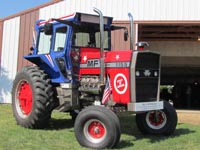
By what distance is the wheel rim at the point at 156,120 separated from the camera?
9.65 metres

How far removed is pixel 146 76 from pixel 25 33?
9.93 m

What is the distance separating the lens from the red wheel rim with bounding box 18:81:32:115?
10195 millimetres

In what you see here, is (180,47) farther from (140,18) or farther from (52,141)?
(52,141)

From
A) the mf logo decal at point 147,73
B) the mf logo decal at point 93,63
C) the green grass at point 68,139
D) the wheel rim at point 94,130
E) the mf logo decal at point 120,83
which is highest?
the mf logo decal at point 93,63

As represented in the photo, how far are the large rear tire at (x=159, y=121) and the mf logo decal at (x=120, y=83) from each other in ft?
4.76

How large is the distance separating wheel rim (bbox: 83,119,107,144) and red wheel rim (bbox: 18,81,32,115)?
2351 mm

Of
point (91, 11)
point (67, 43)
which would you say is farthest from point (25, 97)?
point (91, 11)

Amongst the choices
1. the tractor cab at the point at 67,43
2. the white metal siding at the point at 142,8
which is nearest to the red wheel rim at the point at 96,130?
the tractor cab at the point at 67,43

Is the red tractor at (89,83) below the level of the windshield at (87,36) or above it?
below

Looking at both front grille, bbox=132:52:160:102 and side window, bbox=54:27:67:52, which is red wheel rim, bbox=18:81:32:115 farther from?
front grille, bbox=132:52:160:102

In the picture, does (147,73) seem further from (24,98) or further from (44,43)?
(24,98)

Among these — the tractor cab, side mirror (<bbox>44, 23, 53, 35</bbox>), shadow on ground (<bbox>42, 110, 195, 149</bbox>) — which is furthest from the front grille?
side mirror (<bbox>44, 23, 53, 35</bbox>)

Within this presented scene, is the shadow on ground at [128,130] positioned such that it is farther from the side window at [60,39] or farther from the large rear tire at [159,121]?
the side window at [60,39]

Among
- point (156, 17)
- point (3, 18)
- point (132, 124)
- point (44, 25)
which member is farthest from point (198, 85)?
point (44, 25)
